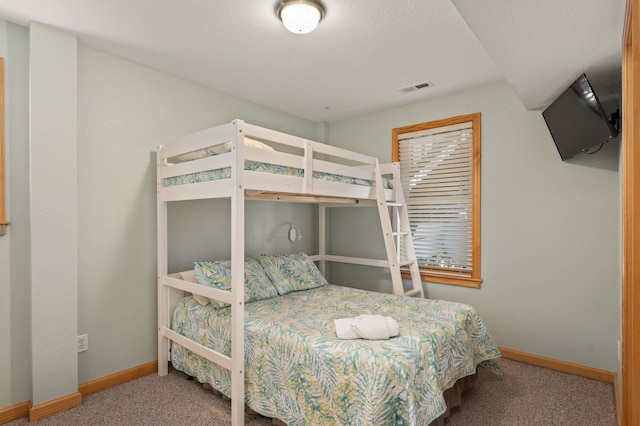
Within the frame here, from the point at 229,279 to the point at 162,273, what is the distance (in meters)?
0.56

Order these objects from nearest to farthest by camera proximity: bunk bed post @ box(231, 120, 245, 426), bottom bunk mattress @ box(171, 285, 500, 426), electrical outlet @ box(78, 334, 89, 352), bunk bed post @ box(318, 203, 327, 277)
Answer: bottom bunk mattress @ box(171, 285, 500, 426) → bunk bed post @ box(231, 120, 245, 426) → electrical outlet @ box(78, 334, 89, 352) → bunk bed post @ box(318, 203, 327, 277)

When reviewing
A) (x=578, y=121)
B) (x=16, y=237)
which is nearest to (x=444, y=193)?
(x=578, y=121)

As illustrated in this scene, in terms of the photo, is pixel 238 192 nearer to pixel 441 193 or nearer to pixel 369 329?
pixel 369 329

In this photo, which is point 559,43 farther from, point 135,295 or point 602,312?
point 135,295

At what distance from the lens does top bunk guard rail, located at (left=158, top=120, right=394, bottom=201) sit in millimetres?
2029

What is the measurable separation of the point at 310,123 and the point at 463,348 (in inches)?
119

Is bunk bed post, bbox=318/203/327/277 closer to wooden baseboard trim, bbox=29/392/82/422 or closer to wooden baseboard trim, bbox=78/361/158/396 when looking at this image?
wooden baseboard trim, bbox=78/361/158/396

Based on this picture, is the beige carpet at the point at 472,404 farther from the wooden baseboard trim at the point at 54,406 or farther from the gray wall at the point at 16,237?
the gray wall at the point at 16,237

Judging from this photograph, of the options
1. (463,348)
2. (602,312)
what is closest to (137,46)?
(463,348)

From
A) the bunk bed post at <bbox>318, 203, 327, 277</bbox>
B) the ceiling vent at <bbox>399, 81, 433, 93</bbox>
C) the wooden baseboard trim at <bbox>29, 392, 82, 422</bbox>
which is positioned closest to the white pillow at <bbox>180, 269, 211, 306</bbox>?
the wooden baseboard trim at <bbox>29, 392, 82, 422</bbox>

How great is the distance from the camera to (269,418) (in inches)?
82.0

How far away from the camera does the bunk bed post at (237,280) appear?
1957 millimetres

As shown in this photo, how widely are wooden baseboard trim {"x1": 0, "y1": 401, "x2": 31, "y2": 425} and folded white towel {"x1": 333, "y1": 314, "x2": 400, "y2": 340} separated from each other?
79.4 inches

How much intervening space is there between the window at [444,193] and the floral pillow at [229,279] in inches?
62.8
